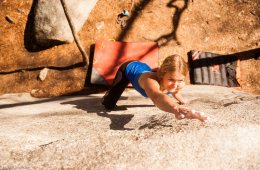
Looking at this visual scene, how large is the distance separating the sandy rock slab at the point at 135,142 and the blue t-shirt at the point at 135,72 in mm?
325

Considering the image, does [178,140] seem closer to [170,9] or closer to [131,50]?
[131,50]

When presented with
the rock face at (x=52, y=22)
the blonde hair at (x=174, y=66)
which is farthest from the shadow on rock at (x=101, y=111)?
the rock face at (x=52, y=22)

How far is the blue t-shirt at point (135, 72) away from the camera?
2.91 m

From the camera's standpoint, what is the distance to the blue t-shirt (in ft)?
9.54

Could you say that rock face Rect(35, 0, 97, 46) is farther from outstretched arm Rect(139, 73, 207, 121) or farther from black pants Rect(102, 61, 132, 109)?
outstretched arm Rect(139, 73, 207, 121)

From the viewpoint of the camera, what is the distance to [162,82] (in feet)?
8.27

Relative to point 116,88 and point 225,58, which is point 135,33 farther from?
point 116,88

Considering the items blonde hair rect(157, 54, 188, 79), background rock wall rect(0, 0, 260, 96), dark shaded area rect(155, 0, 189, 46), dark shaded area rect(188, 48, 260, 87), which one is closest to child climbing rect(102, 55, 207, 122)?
blonde hair rect(157, 54, 188, 79)

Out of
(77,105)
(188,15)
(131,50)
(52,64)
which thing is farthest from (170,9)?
(77,105)

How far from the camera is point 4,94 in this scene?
4496 millimetres

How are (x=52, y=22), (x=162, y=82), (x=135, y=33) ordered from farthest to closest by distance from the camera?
1. (x=135, y=33)
2. (x=52, y=22)
3. (x=162, y=82)

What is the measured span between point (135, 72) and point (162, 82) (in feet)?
1.69

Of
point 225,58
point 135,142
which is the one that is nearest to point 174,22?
point 225,58

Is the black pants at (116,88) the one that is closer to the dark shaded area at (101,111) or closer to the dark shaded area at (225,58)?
the dark shaded area at (101,111)
